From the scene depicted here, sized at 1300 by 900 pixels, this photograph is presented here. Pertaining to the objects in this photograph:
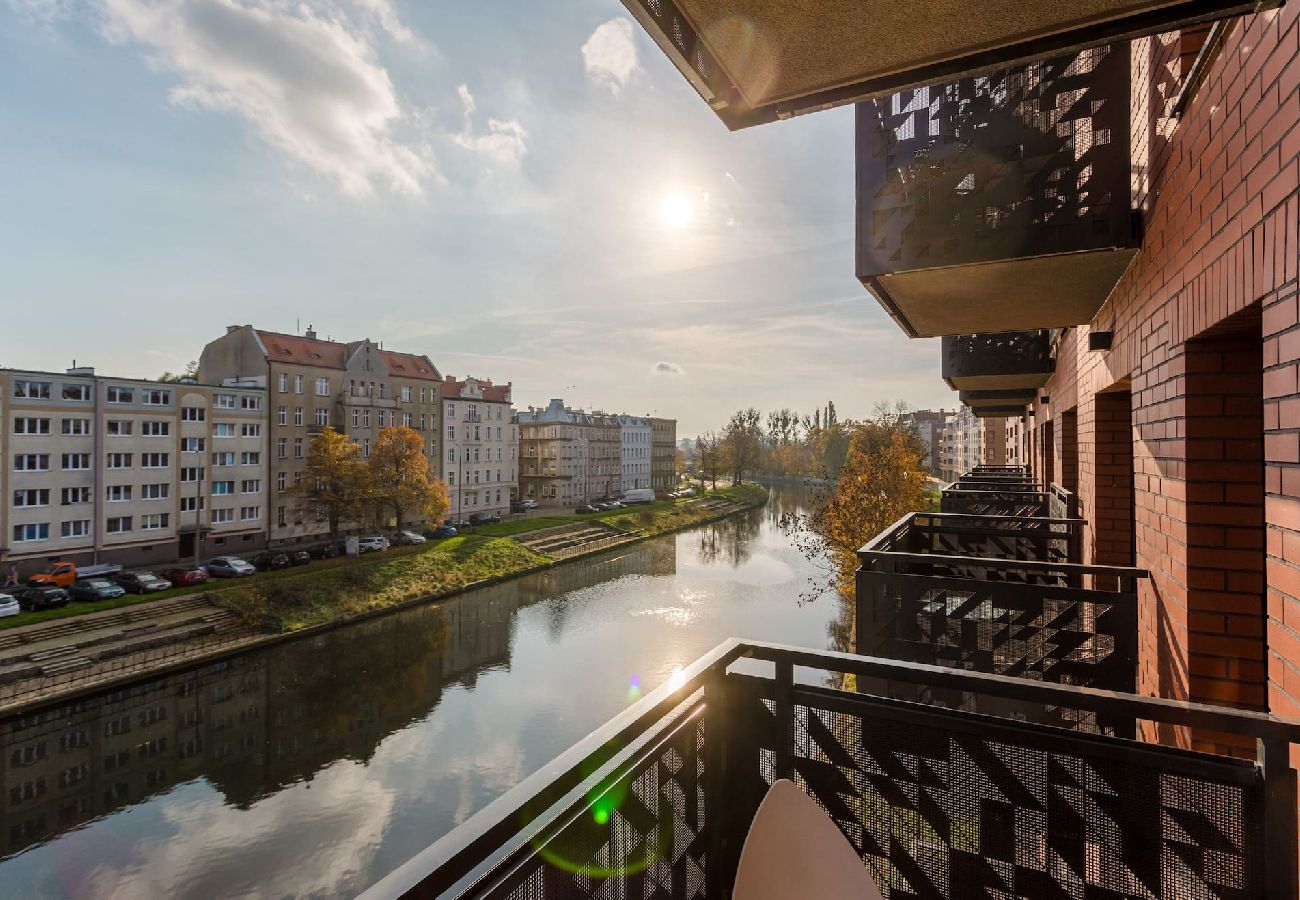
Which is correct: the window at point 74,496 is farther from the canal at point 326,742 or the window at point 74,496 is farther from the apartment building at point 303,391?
the canal at point 326,742

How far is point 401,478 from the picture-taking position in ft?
106

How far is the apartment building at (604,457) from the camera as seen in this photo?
59.1 meters

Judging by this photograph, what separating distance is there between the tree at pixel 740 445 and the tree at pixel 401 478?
42.9m

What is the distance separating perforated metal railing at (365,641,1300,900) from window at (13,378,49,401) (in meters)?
31.2

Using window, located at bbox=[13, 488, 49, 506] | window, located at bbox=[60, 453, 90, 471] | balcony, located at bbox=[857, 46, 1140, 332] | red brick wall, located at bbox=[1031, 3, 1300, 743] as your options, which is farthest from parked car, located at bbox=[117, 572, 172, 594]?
red brick wall, located at bbox=[1031, 3, 1300, 743]

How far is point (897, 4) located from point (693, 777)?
84.1 inches

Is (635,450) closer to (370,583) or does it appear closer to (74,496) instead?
(370,583)

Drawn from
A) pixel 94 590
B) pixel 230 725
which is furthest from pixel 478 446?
pixel 230 725

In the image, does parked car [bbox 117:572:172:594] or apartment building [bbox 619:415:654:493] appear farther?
apartment building [bbox 619:415:654:493]

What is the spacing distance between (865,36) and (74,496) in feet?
106

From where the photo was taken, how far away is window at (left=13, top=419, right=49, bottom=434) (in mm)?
23438

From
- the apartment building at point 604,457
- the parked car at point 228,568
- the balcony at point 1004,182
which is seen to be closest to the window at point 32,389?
the parked car at point 228,568

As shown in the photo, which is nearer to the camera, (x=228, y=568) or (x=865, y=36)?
(x=865, y=36)

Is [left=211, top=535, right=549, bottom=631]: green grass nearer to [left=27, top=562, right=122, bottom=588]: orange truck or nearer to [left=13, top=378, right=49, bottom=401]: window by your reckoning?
[left=27, top=562, right=122, bottom=588]: orange truck
